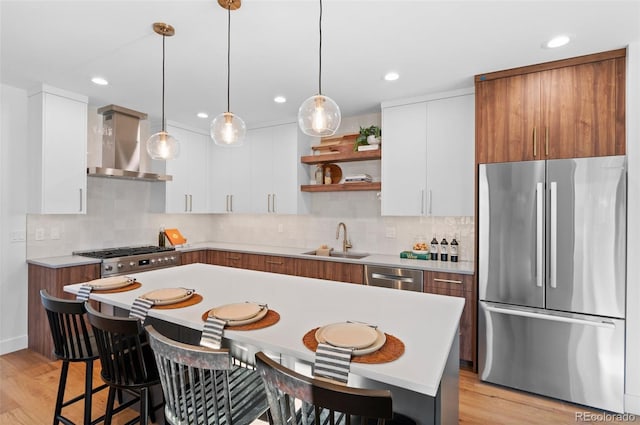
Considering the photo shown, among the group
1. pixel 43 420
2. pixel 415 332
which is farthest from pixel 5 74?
pixel 415 332

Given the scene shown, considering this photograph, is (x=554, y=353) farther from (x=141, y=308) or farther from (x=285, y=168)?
(x=285, y=168)

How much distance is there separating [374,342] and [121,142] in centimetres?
375

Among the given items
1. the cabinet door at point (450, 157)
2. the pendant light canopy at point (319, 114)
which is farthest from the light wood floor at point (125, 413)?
the pendant light canopy at point (319, 114)

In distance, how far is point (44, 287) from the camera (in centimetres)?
303

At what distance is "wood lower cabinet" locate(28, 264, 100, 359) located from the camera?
2.94 m

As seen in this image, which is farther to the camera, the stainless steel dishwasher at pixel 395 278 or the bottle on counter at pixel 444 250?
the bottle on counter at pixel 444 250

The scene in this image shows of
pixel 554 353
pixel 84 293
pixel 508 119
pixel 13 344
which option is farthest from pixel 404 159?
pixel 13 344

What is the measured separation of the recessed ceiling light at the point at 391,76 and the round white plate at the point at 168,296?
2251 millimetres

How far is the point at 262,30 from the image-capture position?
6.83ft

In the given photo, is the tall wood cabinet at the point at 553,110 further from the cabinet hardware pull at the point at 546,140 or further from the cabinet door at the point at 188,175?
the cabinet door at the point at 188,175

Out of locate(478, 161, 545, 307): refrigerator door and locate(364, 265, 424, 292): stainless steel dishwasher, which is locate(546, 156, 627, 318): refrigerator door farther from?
locate(364, 265, 424, 292): stainless steel dishwasher

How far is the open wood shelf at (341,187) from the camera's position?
11.8 feet

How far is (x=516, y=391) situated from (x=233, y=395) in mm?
2268

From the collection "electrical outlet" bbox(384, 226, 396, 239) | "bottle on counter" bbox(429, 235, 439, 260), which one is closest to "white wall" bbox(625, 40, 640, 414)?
"bottle on counter" bbox(429, 235, 439, 260)
